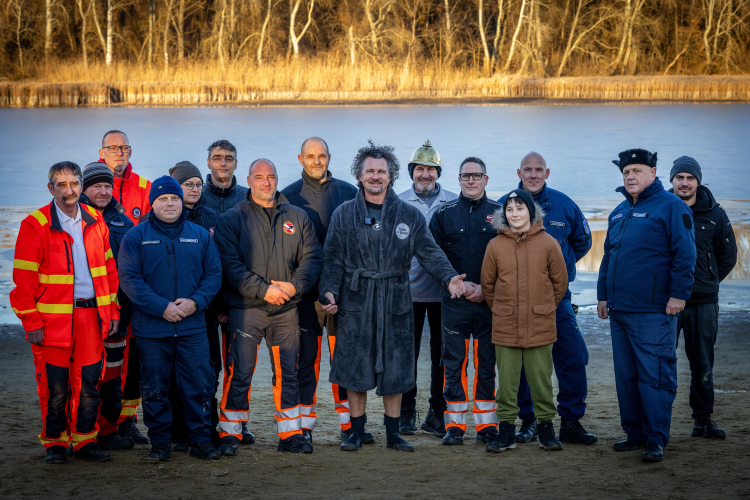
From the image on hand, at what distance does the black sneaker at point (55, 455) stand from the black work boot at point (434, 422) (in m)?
1.97

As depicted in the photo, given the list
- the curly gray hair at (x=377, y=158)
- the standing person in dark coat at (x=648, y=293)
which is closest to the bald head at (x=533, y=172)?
the standing person in dark coat at (x=648, y=293)

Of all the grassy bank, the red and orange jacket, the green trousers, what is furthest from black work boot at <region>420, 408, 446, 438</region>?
the grassy bank

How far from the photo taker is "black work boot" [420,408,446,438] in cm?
476

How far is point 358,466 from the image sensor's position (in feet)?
13.1

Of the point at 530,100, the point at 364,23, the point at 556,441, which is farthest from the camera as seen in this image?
the point at 364,23

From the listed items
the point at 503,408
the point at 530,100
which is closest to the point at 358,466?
the point at 503,408

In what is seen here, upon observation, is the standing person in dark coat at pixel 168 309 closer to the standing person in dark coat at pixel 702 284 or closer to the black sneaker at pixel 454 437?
the black sneaker at pixel 454 437

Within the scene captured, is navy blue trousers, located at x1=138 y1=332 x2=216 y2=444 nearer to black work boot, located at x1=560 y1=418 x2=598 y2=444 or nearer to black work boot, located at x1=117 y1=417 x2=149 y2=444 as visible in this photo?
black work boot, located at x1=117 y1=417 x2=149 y2=444

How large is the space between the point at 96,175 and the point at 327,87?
26.6 meters

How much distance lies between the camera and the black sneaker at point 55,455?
13.0 feet

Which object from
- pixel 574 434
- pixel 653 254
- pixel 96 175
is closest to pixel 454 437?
pixel 574 434

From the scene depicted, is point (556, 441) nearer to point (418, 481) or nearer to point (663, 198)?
point (418, 481)

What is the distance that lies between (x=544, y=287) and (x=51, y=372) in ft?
8.19

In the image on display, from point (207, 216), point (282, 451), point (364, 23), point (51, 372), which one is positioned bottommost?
point (282, 451)
